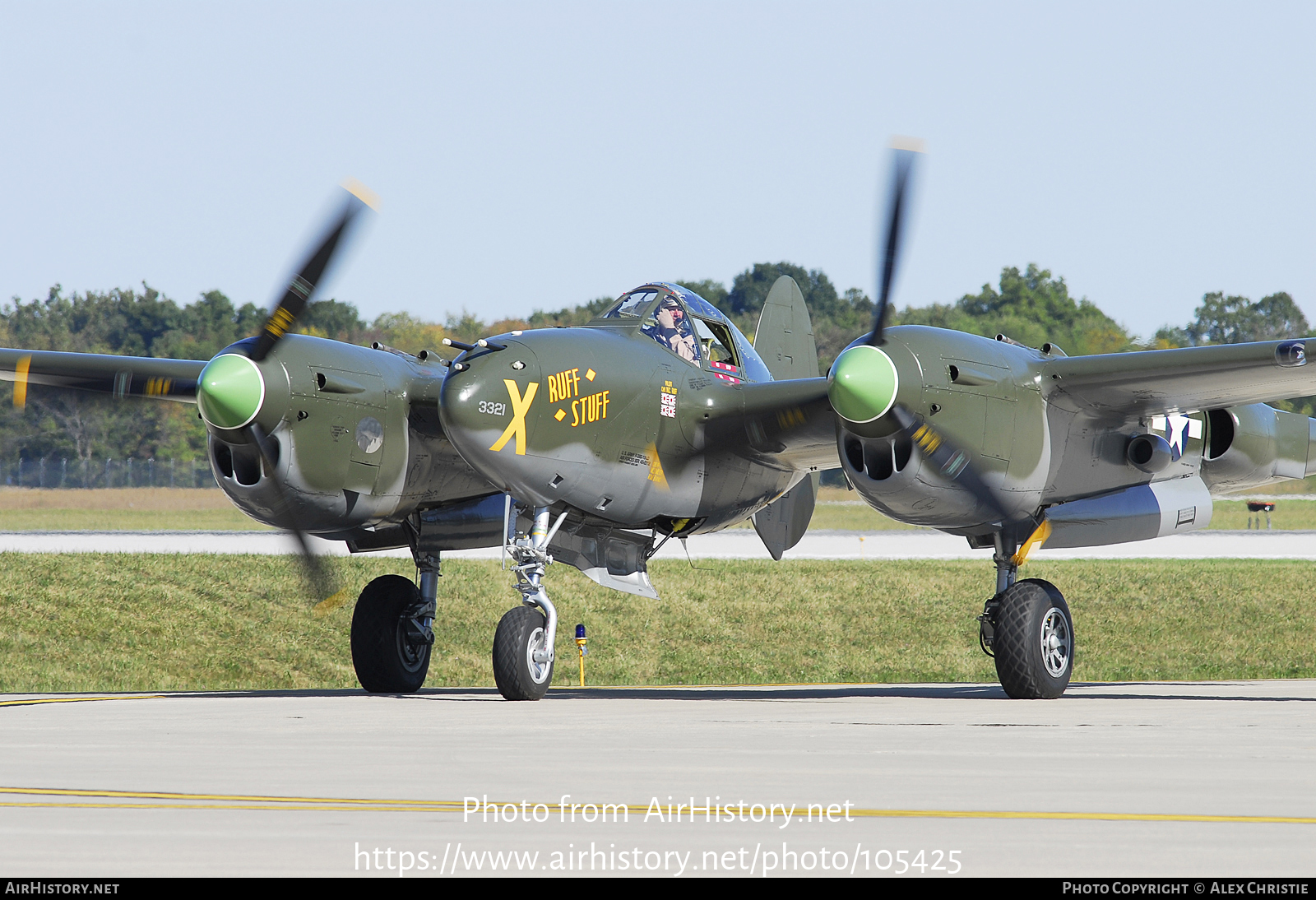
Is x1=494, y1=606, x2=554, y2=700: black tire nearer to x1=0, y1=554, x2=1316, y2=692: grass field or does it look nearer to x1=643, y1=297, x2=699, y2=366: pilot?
x1=643, y1=297, x2=699, y2=366: pilot

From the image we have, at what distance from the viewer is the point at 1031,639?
61.7 feet

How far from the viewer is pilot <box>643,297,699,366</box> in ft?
66.4

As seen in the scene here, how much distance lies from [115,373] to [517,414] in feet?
19.7

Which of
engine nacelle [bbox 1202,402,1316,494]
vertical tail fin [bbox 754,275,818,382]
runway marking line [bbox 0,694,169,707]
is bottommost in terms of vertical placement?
runway marking line [bbox 0,694,169,707]

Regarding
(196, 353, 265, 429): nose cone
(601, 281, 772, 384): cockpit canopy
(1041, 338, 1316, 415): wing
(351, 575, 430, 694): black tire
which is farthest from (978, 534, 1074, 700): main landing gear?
(196, 353, 265, 429): nose cone

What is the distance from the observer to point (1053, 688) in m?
19.1

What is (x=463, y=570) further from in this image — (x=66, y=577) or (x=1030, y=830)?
(x=1030, y=830)

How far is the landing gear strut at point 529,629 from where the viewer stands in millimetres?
18219

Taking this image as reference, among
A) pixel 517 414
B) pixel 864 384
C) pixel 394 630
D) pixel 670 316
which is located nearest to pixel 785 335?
pixel 670 316

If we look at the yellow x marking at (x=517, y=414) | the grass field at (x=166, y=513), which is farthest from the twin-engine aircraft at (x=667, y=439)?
the grass field at (x=166, y=513)

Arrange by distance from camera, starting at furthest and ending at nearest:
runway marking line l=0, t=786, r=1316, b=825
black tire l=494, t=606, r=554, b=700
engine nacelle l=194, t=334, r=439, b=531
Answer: engine nacelle l=194, t=334, r=439, b=531 → black tire l=494, t=606, r=554, b=700 → runway marking line l=0, t=786, r=1316, b=825

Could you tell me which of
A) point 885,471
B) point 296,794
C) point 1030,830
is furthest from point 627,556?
point 1030,830

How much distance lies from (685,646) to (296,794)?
2343cm

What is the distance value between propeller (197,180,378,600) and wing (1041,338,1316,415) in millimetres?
8378
